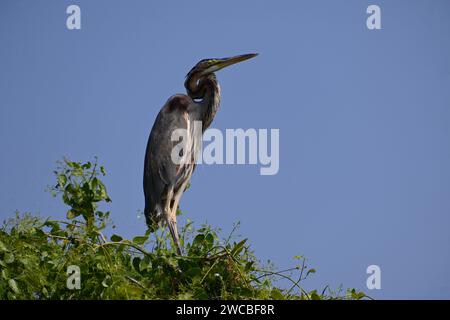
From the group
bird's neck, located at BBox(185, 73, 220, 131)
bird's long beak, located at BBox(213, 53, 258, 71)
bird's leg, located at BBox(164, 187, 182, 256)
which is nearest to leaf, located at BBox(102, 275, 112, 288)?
bird's leg, located at BBox(164, 187, 182, 256)

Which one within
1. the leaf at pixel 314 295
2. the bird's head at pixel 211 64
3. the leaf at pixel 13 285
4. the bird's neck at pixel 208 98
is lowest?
the leaf at pixel 314 295

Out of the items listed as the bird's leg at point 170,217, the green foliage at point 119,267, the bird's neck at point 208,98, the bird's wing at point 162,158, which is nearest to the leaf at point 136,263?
the green foliage at point 119,267

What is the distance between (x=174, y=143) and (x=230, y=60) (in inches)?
35.8

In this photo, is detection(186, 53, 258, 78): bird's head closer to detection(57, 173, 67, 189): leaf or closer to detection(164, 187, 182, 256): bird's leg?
detection(164, 187, 182, 256): bird's leg

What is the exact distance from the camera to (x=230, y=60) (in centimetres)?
701

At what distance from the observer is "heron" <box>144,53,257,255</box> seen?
6.70 meters

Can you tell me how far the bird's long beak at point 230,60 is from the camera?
274 inches

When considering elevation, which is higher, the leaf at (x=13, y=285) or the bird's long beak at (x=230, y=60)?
the bird's long beak at (x=230, y=60)

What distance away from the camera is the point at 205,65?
7059 millimetres

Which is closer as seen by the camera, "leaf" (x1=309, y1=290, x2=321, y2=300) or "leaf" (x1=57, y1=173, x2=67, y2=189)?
"leaf" (x1=309, y1=290, x2=321, y2=300)

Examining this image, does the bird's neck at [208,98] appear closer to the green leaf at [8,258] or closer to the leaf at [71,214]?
the leaf at [71,214]

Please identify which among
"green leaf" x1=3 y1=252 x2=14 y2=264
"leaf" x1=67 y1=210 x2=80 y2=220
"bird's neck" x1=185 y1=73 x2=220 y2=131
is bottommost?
"green leaf" x1=3 y1=252 x2=14 y2=264
